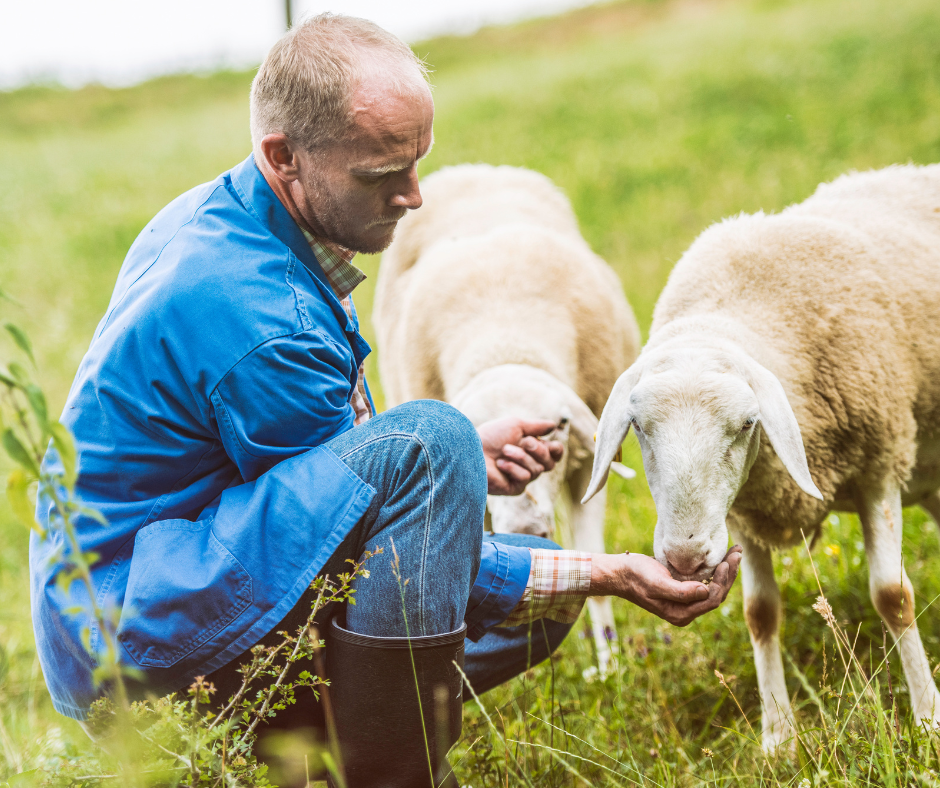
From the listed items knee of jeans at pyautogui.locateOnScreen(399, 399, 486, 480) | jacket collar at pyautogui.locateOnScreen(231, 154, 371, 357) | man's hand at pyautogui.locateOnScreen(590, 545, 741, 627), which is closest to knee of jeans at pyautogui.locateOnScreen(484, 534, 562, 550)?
man's hand at pyautogui.locateOnScreen(590, 545, 741, 627)

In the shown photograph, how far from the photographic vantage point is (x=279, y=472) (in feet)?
A: 5.68

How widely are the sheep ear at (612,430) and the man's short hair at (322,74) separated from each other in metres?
0.94

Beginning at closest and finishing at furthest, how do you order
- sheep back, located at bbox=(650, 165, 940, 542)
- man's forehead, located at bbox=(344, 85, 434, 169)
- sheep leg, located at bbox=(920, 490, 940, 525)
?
1. man's forehead, located at bbox=(344, 85, 434, 169)
2. sheep back, located at bbox=(650, 165, 940, 542)
3. sheep leg, located at bbox=(920, 490, 940, 525)

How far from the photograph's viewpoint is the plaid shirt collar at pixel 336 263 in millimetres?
2052

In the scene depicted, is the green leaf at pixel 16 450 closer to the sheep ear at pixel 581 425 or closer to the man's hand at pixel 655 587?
the man's hand at pixel 655 587

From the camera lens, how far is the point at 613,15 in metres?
20.3

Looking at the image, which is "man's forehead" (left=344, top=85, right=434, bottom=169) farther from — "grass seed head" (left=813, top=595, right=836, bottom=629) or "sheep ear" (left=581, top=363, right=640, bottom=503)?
"grass seed head" (left=813, top=595, right=836, bottom=629)

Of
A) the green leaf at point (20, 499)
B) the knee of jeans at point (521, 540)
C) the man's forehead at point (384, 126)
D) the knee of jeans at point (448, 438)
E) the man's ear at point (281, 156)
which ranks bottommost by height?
the knee of jeans at point (521, 540)

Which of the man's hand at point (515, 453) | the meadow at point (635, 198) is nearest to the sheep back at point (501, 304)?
the meadow at point (635, 198)

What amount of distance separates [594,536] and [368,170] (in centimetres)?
204

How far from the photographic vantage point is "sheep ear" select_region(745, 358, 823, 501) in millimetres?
2061

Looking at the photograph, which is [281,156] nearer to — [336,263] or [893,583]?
[336,263]

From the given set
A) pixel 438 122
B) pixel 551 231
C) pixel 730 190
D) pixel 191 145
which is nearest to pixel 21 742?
pixel 551 231

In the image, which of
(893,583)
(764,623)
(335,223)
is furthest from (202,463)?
(893,583)
